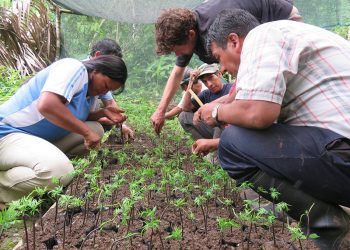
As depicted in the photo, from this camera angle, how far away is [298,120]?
83.4 inches

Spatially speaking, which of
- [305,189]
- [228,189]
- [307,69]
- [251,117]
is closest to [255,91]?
[251,117]

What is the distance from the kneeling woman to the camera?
9.92 ft

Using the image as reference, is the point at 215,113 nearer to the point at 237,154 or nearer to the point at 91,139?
the point at 237,154

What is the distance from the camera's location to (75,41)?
323 inches

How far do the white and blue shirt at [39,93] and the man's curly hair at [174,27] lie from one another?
731 mm

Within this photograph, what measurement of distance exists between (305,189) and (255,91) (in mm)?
606

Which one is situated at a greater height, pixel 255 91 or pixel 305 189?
pixel 255 91

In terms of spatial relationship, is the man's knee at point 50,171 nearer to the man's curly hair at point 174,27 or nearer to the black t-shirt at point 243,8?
the man's curly hair at point 174,27

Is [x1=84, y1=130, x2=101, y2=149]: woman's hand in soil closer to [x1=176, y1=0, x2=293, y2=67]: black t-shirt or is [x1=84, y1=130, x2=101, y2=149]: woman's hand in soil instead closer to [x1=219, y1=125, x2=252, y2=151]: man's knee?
[x1=176, y1=0, x2=293, y2=67]: black t-shirt

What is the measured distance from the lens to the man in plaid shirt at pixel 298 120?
1.93 meters

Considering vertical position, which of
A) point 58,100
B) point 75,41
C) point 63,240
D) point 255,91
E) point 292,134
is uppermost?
point 255,91

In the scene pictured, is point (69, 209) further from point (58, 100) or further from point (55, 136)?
point (55, 136)

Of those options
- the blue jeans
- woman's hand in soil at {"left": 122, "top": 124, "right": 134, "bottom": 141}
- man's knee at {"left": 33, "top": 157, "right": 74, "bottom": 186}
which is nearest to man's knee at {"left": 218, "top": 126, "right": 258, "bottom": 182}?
the blue jeans

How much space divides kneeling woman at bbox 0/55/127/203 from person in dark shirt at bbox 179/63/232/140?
3.66 feet
